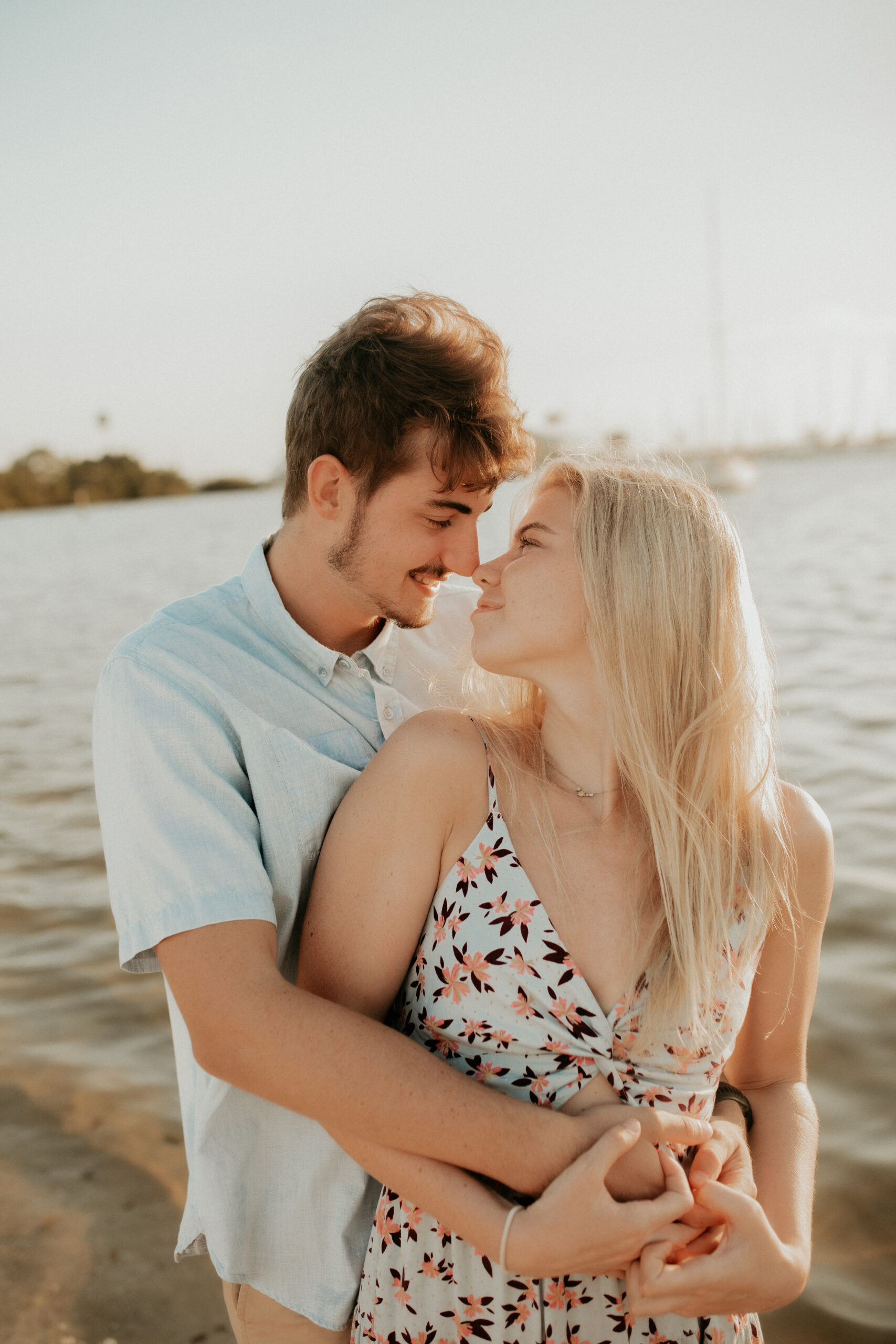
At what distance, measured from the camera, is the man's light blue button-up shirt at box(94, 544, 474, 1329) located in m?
1.72

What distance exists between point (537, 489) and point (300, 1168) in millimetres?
1483

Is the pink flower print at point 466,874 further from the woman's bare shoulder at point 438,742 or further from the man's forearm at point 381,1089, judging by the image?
the man's forearm at point 381,1089

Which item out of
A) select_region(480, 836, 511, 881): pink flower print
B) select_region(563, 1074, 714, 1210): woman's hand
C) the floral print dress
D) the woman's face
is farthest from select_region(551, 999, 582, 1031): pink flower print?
the woman's face

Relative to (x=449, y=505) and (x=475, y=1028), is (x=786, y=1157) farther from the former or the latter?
(x=449, y=505)

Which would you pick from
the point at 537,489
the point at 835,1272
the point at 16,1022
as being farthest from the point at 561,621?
the point at 16,1022

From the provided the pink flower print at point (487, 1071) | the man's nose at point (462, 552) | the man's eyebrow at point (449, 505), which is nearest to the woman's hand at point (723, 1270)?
the pink flower print at point (487, 1071)

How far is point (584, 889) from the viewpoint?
6.23 ft

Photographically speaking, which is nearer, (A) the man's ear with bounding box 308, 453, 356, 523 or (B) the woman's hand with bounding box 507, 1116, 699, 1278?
(B) the woman's hand with bounding box 507, 1116, 699, 1278

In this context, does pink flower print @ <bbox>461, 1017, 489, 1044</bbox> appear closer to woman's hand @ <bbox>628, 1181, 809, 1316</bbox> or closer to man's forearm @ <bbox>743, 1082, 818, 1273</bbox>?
woman's hand @ <bbox>628, 1181, 809, 1316</bbox>

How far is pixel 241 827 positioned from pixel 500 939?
1.70 feet

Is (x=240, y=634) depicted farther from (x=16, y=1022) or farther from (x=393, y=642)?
(x=16, y=1022)

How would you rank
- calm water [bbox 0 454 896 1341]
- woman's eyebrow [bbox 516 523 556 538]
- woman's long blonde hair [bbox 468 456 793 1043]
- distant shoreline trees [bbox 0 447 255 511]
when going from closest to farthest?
woman's long blonde hair [bbox 468 456 793 1043]
woman's eyebrow [bbox 516 523 556 538]
calm water [bbox 0 454 896 1341]
distant shoreline trees [bbox 0 447 255 511]

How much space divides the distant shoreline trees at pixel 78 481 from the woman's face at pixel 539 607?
7875 centimetres

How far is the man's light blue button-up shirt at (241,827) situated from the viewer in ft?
5.64
